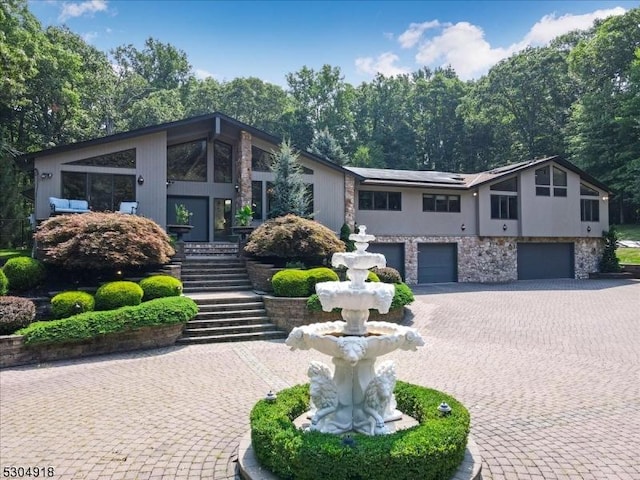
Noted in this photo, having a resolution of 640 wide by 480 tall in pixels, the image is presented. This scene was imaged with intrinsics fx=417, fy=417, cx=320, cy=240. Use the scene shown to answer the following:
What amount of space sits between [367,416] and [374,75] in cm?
5020

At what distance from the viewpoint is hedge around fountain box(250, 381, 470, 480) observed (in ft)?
11.9

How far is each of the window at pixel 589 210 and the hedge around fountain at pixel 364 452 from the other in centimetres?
2329

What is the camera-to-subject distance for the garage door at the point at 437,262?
21.2 meters

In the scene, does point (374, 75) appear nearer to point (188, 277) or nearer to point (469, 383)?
point (188, 277)

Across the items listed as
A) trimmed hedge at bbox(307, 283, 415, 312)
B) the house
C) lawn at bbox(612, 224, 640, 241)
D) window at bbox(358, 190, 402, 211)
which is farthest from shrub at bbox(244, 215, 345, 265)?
lawn at bbox(612, 224, 640, 241)

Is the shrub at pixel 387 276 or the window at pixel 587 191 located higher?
the window at pixel 587 191

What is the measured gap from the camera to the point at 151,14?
Answer: 13125mm

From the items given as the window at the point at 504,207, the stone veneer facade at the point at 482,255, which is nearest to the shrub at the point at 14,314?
the stone veneer facade at the point at 482,255

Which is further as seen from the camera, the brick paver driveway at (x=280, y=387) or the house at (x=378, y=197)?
the house at (x=378, y=197)

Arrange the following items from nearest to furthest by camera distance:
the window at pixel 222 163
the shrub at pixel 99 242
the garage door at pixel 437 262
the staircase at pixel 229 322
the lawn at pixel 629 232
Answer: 1. the staircase at pixel 229 322
2. the shrub at pixel 99 242
3. the window at pixel 222 163
4. the garage door at pixel 437 262
5. the lawn at pixel 629 232

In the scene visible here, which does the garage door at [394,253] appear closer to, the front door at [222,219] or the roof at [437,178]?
the roof at [437,178]

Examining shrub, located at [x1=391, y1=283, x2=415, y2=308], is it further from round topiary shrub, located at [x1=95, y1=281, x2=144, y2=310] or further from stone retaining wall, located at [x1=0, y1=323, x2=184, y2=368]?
round topiary shrub, located at [x1=95, y1=281, x2=144, y2=310]

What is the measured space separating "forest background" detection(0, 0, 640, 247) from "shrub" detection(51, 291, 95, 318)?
38.1 feet

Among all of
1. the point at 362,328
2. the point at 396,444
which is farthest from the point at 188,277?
the point at 396,444
